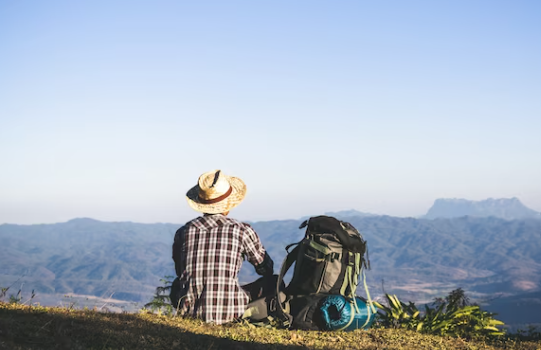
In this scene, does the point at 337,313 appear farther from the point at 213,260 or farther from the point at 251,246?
the point at 213,260

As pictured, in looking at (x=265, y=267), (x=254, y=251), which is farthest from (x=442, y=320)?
(x=254, y=251)

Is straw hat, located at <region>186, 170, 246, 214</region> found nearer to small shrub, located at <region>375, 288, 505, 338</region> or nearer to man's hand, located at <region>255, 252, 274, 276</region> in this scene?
man's hand, located at <region>255, 252, 274, 276</region>

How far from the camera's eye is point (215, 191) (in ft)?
28.1

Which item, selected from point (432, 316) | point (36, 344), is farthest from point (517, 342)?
point (36, 344)

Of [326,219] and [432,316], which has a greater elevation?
[326,219]

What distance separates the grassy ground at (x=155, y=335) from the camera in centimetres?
593

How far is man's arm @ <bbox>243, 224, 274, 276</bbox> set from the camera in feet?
27.2

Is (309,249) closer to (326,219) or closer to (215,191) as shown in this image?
(326,219)

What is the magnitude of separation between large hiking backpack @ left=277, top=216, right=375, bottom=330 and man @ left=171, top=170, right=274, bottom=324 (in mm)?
636

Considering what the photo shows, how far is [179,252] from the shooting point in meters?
8.50

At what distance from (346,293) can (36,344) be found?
14.7 feet

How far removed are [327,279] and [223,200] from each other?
1966mm

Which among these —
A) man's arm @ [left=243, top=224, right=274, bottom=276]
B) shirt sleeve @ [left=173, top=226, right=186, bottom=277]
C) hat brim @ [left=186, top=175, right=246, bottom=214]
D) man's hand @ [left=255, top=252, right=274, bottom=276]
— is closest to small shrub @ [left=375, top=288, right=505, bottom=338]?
man's hand @ [left=255, top=252, right=274, bottom=276]

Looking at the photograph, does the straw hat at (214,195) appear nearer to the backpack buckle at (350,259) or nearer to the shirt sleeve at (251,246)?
the shirt sleeve at (251,246)
